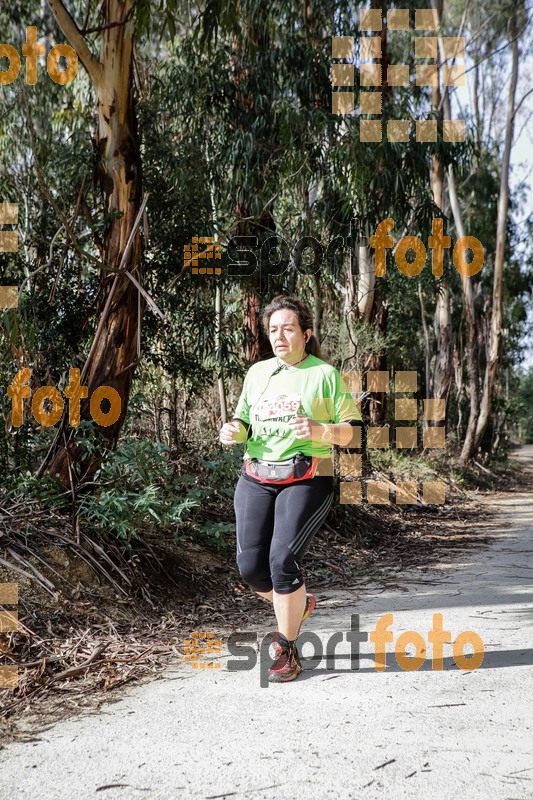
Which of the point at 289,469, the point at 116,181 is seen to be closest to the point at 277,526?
the point at 289,469

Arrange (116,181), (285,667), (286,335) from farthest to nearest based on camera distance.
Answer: (116,181) < (286,335) < (285,667)

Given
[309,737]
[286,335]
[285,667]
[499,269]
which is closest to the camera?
[309,737]

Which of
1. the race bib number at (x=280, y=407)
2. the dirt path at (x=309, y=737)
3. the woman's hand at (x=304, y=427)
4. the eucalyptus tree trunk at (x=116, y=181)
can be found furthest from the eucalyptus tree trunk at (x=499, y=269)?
the woman's hand at (x=304, y=427)

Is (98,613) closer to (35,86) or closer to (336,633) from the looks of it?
(336,633)

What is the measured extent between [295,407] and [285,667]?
50.3 inches

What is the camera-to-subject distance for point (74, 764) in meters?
3.11

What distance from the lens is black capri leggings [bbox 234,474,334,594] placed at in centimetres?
406

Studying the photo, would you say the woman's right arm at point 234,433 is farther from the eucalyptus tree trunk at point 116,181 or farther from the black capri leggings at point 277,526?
the eucalyptus tree trunk at point 116,181

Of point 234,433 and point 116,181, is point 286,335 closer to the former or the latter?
point 234,433

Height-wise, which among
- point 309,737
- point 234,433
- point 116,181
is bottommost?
point 309,737

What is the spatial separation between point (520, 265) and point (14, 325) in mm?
22013

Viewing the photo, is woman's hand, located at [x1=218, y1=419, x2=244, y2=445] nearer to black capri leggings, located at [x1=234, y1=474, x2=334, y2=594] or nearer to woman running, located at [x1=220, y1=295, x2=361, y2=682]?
woman running, located at [x1=220, y1=295, x2=361, y2=682]

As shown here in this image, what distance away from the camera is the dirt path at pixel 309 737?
114 inches

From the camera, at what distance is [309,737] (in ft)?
10.8
